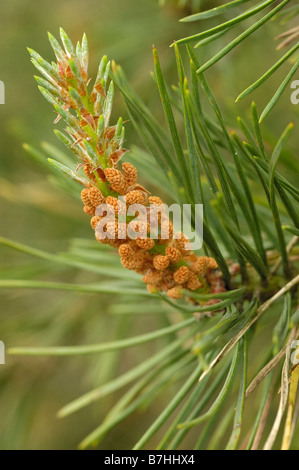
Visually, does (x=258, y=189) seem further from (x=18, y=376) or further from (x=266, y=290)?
(x=18, y=376)

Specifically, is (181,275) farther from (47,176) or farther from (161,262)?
(47,176)

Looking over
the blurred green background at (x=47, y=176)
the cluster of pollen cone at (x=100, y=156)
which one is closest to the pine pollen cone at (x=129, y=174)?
the cluster of pollen cone at (x=100, y=156)

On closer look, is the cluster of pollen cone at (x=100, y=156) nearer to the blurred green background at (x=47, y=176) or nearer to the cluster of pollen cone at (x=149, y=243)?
the cluster of pollen cone at (x=149, y=243)

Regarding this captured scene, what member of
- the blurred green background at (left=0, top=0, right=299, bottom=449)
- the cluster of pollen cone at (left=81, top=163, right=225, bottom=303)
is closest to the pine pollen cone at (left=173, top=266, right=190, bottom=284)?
the cluster of pollen cone at (left=81, top=163, right=225, bottom=303)

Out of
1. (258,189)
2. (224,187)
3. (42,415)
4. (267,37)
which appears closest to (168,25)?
(267,37)

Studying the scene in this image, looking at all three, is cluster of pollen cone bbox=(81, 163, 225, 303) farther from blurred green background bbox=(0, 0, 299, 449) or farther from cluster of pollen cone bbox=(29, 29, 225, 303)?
blurred green background bbox=(0, 0, 299, 449)

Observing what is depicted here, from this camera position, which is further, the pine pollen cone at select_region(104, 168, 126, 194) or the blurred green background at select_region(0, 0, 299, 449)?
the blurred green background at select_region(0, 0, 299, 449)

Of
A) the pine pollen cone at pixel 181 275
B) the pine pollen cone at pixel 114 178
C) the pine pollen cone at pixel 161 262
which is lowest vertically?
the pine pollen cone at pixel 181 275
